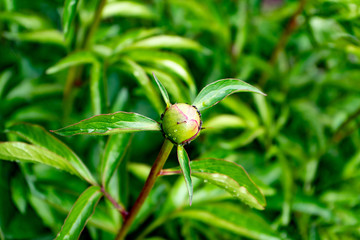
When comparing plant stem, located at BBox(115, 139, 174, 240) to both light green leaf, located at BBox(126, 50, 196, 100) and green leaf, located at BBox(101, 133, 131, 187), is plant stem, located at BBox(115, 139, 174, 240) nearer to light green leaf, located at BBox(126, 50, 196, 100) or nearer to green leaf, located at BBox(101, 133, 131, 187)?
green leaf, located at BBox(101, 133, 131, 187)

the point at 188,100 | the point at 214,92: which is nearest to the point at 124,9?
the point at 188,100

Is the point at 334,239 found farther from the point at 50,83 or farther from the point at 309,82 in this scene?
the point at 50,83

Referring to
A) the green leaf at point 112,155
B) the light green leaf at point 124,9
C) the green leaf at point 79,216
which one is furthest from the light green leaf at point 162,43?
the green leaf at point 79,216

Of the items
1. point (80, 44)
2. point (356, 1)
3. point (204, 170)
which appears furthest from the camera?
point (80, 44)

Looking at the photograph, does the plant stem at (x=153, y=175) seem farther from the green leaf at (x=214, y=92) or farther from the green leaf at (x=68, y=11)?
the green leaf at (x=68, y=11)

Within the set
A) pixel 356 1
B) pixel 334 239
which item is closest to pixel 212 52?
pixel 356 1
